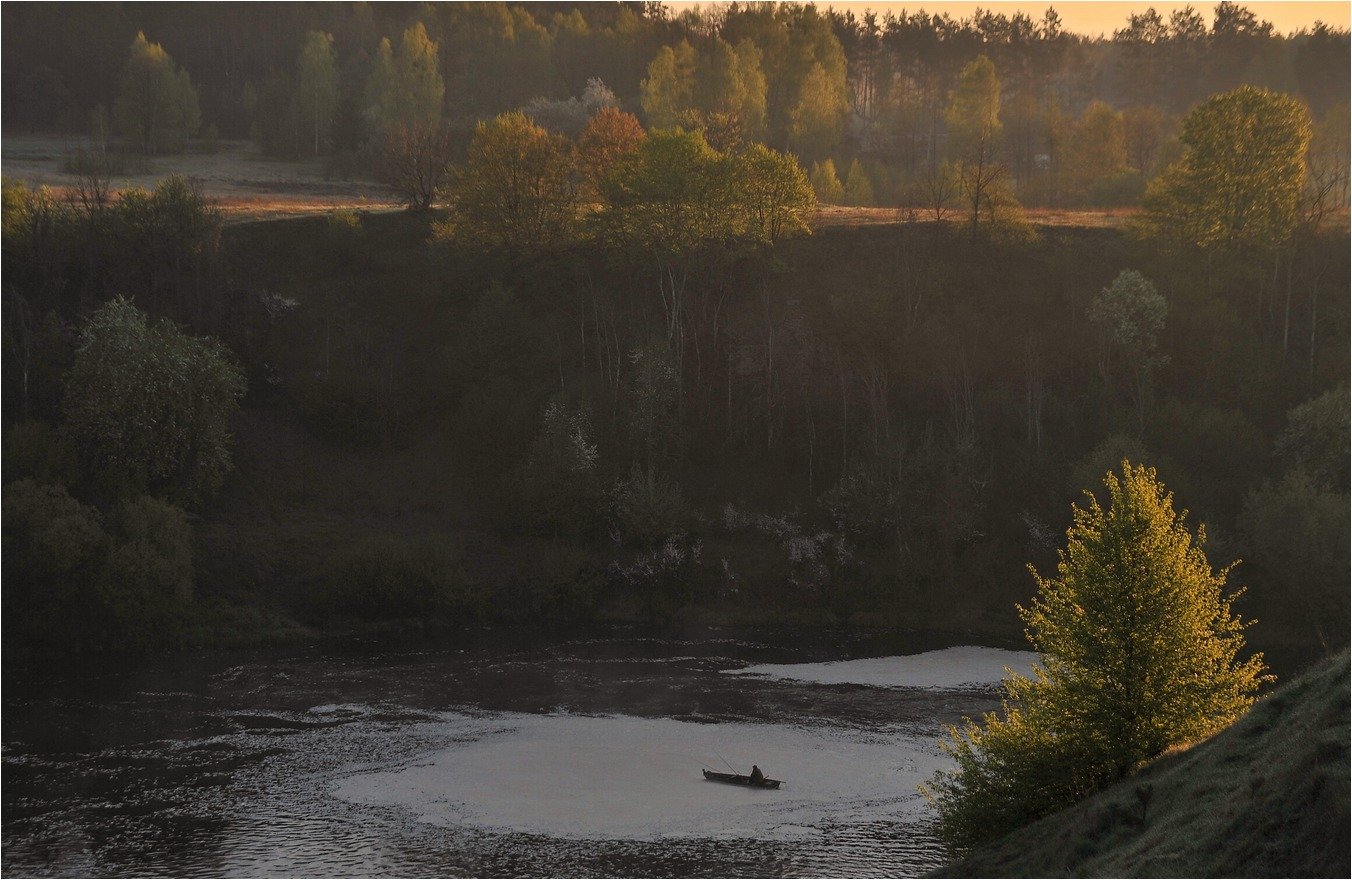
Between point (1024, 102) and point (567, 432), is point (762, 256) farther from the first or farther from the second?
point (1024, 102)

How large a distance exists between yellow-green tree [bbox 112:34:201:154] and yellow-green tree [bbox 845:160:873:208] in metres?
72.8

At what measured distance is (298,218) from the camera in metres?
100

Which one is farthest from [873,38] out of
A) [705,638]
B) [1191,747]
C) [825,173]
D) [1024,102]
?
[1191,747]

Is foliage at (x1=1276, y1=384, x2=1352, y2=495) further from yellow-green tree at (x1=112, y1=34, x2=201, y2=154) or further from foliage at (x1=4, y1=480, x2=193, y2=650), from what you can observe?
yellow-green tree at (x1=112, y1=34, x2=201, y2=154)

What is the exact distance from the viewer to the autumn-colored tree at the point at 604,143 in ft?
329

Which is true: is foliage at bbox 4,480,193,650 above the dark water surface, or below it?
above

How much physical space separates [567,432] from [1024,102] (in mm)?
91524

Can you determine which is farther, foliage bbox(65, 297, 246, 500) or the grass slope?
foliage bbox(65, 297, 246, 500)

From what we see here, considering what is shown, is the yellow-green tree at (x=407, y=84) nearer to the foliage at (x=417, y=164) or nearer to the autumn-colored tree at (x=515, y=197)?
the foliage at (x=417, y=164)

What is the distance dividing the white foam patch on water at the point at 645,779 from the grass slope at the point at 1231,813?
33.9ft

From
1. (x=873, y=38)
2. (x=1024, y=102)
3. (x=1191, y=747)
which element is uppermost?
(x=873, y=38)

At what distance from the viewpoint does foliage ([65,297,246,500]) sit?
226 feet

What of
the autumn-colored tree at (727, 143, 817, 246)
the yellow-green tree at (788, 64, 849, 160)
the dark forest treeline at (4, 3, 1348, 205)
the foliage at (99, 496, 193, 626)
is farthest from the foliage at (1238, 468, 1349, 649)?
the yellow-green tree at (788, 64, 849, 160)

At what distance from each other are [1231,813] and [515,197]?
7356 cm
